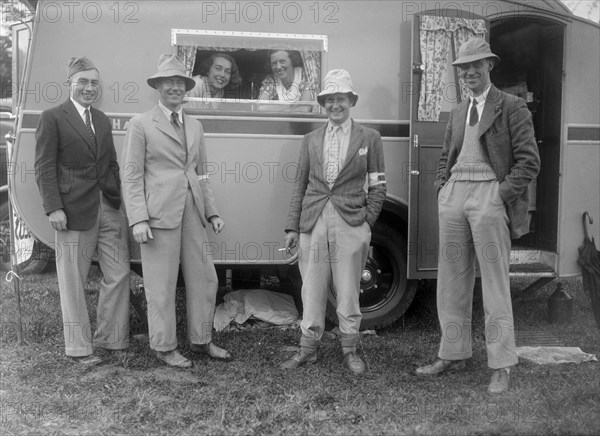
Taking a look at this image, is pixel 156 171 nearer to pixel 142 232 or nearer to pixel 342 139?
pixel 142 232

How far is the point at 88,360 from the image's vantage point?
4273 millimetres

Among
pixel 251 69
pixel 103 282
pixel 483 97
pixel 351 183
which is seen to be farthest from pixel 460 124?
pixel 103 282

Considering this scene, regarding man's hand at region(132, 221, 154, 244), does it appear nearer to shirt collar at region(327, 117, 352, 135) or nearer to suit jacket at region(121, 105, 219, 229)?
suit jacket at region(121, 105, 219, 229)

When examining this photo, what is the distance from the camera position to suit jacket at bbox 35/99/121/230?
4055 mm

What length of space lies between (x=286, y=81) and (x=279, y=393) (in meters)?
2.28

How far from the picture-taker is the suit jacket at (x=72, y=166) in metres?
4.05

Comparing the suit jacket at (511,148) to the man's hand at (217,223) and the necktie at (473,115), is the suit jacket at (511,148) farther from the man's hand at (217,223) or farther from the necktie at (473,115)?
the man's hand at (217,223)

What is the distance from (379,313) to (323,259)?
1.22 metres

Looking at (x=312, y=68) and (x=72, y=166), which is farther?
(x=312, y=68)

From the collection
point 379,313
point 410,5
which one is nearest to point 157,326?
→ point 379,313

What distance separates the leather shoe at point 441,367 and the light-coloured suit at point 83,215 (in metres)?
2.07

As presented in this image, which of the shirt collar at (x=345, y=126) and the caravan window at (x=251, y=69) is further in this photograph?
the caravan window at (x=251, y=69)

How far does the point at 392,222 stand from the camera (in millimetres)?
5023

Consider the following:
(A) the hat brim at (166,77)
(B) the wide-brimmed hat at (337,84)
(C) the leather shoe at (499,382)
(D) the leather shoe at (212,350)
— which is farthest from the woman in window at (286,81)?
(C) the leather shoe at (499,382)
